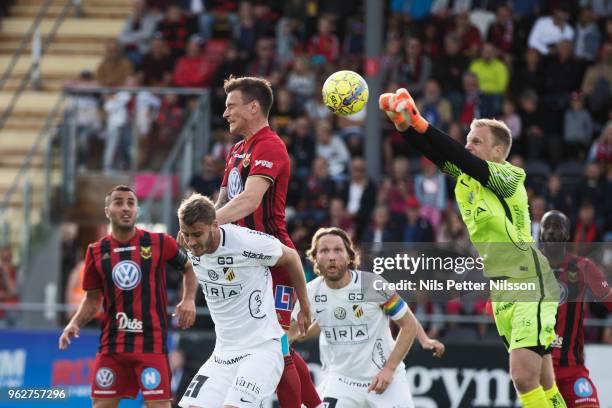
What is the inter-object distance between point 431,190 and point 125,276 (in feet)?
23.2

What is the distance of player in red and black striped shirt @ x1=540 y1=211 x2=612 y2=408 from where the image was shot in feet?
33.7

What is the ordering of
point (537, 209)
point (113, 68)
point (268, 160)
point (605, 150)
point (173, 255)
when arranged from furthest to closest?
point (113, 68)
point (605, 150)
point (537, 209)
point (173, 255)
point (268, 160)

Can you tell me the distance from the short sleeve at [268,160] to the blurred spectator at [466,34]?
1033 centimetres

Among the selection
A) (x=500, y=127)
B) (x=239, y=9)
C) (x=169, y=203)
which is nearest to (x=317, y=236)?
(x=500, y=127)

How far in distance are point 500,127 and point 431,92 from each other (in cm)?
880

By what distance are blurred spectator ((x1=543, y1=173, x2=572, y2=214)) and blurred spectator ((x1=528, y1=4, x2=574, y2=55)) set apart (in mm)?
3480

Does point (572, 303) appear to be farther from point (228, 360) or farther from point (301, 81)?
point (301, 81)

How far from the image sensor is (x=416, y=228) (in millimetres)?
16031

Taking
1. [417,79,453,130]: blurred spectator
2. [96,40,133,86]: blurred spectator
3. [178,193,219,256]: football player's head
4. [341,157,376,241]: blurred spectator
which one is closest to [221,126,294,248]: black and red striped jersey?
[178,193,219,256]: football player's head

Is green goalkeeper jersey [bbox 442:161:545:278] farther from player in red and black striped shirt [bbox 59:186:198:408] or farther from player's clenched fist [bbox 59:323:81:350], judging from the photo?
player's clenched fist [bbox 59:323:81:350]

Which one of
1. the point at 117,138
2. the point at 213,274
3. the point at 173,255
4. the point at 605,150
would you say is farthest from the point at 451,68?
the point at 213,274

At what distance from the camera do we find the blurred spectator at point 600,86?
60.0ft

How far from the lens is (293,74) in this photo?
19062 millimetres

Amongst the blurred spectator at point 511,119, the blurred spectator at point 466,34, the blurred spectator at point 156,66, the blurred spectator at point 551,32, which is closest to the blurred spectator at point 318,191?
the blurred spectator at point 511,119
